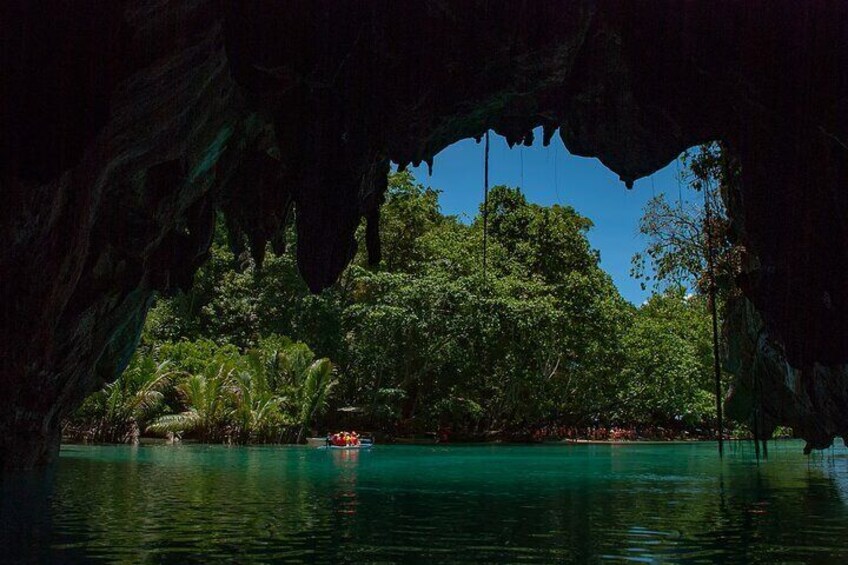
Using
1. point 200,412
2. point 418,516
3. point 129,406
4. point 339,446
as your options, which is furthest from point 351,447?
point 418,516

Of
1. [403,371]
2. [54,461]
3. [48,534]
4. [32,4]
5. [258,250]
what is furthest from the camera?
[403,371]

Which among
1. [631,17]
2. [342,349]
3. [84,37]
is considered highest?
[631,17]

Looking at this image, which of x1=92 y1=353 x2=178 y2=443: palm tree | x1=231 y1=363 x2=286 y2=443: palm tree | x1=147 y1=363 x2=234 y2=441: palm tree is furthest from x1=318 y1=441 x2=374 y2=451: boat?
x1=92 y1=353 x2=178 y2=443: palm tree

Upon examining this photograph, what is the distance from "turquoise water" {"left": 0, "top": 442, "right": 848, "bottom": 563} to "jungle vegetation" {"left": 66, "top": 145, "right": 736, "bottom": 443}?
54.8ft

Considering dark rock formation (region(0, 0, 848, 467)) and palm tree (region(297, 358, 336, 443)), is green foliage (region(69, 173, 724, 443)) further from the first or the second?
dark rock formation (region(0, 0, 848, 467))

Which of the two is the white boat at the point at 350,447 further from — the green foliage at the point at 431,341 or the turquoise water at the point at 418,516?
the turquoise water at the point at 418,516

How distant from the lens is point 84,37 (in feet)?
30.6

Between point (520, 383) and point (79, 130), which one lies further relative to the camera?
point (520, 383)

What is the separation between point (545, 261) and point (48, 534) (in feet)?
124

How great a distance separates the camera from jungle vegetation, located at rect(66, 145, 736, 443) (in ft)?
115

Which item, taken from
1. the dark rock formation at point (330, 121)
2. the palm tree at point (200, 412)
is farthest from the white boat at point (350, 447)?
the dark rock formation at point (330, 121)

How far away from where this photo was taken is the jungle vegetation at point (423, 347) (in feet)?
115

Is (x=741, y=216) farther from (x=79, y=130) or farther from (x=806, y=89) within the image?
(x=79, y=130)

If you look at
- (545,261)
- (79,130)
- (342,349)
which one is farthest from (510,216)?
(79,130)
